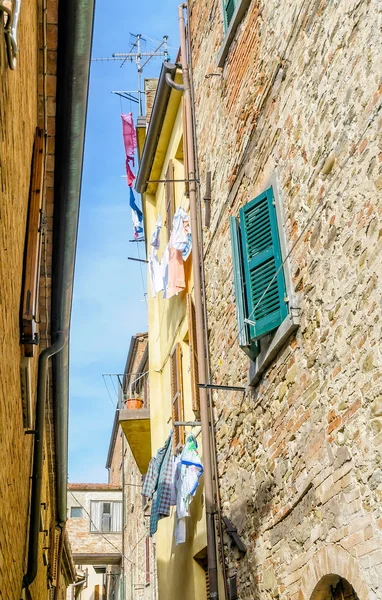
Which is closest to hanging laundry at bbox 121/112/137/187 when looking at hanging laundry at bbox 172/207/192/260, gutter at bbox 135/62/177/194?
gutter at bbox 135/62/177/194

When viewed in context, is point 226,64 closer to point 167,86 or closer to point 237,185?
point 237,185

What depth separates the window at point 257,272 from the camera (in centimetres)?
621

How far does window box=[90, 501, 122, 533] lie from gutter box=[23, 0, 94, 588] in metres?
24.2

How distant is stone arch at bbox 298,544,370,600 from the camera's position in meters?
4.46

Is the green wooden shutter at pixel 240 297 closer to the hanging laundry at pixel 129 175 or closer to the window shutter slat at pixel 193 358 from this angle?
the window shutter slat at pixel 193 358

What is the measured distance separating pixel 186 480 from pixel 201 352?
59.5 inches

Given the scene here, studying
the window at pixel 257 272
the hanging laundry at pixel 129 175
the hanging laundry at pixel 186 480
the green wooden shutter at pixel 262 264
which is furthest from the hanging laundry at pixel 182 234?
the hanging laundry at pixel 129 175

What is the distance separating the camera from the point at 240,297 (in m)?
Result: 6.92

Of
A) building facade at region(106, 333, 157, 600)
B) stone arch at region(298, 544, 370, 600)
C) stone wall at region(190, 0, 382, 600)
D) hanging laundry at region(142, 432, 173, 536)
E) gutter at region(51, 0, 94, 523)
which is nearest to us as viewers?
stone arch at region(298, 544, 370, 600)

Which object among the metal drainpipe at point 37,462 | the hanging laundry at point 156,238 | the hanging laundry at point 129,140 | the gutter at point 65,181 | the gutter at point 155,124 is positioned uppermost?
the hanging laundry at point 129,140

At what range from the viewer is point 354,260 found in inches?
190

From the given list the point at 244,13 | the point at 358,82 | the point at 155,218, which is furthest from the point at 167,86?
the point at 358,82

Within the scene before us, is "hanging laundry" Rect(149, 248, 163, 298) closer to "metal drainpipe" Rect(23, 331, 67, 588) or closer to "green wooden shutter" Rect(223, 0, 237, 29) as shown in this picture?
"green wooden shutter" Rect(223, 0, 237, 29)

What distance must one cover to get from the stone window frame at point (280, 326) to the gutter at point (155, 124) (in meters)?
5.33
